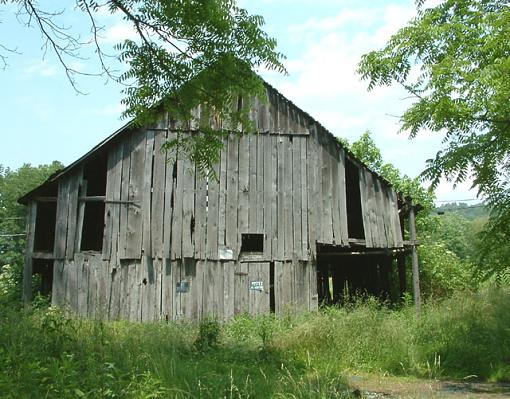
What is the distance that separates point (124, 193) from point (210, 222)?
2.71m

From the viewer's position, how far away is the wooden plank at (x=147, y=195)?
54.4ft

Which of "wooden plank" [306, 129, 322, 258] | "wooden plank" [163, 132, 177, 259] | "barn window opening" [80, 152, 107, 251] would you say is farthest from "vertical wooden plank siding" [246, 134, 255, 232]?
"barn window opening" [80, 152, 107, 251]

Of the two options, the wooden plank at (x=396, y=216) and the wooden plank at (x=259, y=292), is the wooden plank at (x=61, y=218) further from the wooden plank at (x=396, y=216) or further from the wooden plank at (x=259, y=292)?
the wooden plank at (x=396, y=216)

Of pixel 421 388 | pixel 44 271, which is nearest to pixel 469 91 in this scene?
pixel 421 388

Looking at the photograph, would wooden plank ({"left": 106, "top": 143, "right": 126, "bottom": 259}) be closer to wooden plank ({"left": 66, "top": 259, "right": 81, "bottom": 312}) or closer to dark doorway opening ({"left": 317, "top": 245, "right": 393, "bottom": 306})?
wooden plank ({"left": 66, "top": 259, "right": 81, "bottom": 312})

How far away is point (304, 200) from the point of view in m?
17.4

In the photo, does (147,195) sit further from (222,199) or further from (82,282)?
(82,282)

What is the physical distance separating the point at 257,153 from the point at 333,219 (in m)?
3.13

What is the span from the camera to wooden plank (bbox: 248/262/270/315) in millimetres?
16750

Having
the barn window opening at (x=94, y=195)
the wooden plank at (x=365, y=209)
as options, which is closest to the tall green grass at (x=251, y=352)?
the wooden plank at (x=365, y=209)

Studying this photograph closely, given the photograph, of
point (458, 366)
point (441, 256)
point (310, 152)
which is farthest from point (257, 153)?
point (441, 256)

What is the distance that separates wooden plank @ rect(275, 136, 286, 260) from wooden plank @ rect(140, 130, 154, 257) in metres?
3.88

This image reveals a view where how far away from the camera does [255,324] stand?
15648 mm

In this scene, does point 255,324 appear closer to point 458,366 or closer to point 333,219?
point 333,219
